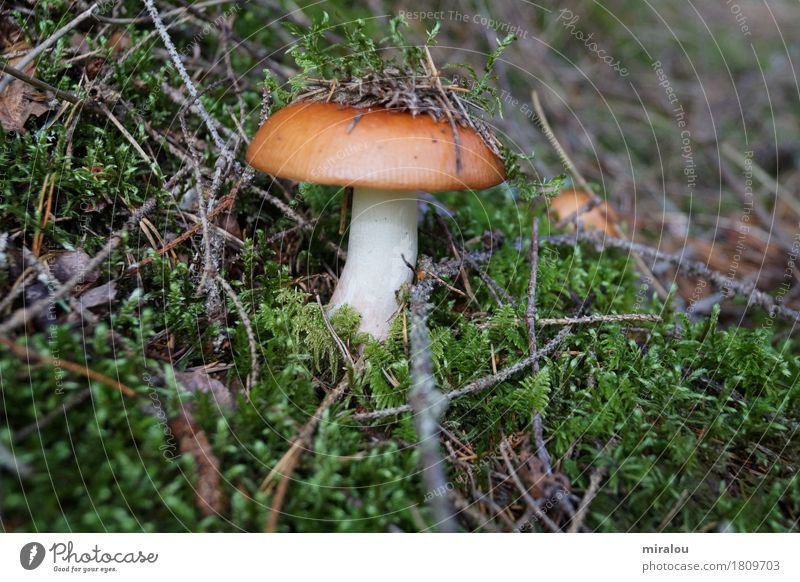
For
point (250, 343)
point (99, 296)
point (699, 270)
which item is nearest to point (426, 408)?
point (250, 343)

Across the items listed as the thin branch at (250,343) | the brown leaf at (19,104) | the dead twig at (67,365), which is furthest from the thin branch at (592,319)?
the brown leaf at (19,104)

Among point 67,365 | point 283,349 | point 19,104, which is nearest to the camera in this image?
point 67,365

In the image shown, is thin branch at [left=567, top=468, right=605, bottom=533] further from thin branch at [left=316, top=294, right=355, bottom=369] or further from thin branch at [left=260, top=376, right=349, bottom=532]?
thin branch at [left=316, top=294, right=355, bottom=369]

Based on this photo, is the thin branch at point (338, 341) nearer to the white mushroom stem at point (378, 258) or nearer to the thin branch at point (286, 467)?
the white mushroom stem at point (378, 258)

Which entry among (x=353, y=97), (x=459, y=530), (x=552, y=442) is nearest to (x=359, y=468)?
(x=459, y=530)

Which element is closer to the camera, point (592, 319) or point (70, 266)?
point (70, 266)

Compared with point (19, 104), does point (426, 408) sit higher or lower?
lower

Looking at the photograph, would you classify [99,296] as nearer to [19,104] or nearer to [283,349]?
[283,349]
